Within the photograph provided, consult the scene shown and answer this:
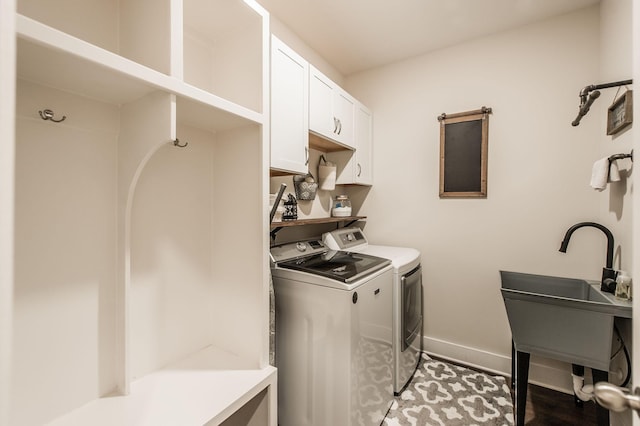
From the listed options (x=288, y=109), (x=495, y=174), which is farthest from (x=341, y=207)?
(x=495, y=174)

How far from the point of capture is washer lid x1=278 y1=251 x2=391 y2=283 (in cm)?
154

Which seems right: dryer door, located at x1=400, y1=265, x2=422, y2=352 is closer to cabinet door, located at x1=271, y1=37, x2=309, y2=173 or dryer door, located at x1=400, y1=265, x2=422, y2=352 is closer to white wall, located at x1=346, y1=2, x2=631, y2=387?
white wall, located at x1=346, y1=2, x2=631, y2=387

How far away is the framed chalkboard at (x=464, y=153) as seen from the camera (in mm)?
2309

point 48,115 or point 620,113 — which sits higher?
point 620,113

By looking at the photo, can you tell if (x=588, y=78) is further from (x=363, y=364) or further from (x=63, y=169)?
(x=63, y=169)

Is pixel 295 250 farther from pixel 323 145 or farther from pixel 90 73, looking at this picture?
pixel 90 73

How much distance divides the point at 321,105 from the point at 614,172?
5.75ft

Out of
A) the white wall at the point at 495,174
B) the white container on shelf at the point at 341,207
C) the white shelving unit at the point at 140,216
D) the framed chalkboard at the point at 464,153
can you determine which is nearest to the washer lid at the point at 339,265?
the white shelving unit at the point at 140,216

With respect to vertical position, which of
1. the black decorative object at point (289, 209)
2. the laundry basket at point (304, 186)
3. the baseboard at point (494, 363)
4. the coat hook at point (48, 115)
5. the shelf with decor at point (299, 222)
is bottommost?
the baseboard at point (494, 363)

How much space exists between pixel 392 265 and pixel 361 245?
64cm

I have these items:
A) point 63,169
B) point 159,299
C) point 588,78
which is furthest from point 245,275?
point 588,78

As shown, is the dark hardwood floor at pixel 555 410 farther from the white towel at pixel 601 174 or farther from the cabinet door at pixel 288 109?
the cabinet door at pixel 288 109

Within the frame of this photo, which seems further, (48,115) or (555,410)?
(555,410)

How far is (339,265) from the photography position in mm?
1778
